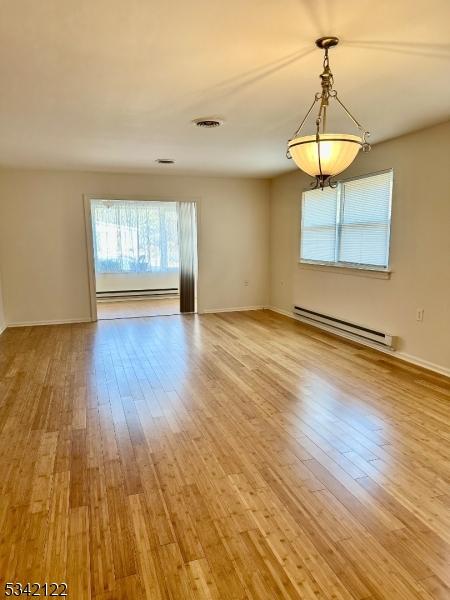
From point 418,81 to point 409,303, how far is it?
227cm

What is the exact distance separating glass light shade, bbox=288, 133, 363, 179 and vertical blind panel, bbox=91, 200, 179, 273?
6.89 metres

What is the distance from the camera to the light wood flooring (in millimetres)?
7039

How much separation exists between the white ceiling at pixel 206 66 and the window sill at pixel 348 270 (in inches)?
58.5

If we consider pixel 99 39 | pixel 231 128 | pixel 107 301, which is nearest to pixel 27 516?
pixel 99 39

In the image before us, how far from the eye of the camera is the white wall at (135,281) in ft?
28.6

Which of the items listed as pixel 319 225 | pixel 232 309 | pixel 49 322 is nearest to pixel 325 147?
pixel 319 225

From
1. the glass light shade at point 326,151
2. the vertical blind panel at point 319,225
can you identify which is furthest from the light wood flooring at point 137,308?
the glass light shade at point 326,151

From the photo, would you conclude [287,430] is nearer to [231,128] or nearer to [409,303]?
[409,303]

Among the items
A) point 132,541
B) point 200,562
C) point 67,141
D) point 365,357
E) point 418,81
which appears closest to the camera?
point 200,562

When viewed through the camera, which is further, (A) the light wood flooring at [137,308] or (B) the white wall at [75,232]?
(A) the light wood flooring at [137,308]

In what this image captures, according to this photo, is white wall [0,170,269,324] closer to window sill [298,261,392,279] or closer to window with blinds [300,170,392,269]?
window with blinds [300,170,392,269]

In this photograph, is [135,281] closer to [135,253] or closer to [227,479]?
[135,253]

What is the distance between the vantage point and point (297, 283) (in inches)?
253

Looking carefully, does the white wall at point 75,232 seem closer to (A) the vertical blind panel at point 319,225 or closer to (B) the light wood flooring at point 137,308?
(B) the light wood flooring at point 137,308
